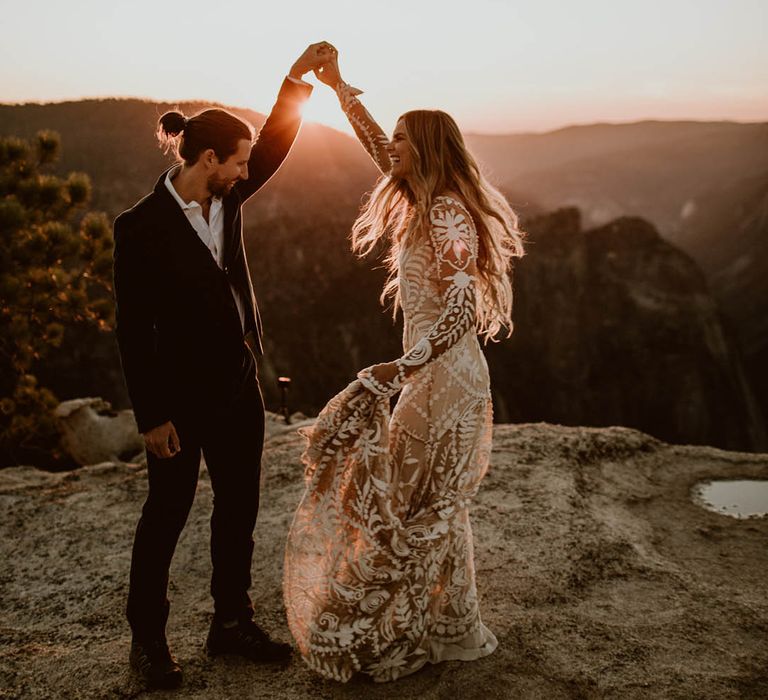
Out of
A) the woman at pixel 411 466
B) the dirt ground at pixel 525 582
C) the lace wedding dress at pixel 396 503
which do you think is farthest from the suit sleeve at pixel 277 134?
the dirt ground at pixel 525 582

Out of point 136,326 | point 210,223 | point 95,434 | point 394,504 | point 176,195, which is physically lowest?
point 95,434

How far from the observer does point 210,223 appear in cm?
253

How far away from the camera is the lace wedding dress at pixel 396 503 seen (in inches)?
94.6

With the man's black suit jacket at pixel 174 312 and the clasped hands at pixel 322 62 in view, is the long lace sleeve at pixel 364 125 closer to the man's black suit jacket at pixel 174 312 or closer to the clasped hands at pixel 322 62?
the clasped hands at pixel 322 62

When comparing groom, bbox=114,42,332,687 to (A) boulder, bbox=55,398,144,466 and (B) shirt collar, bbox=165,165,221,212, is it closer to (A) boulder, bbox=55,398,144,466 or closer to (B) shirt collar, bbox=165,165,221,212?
(B) shirt collar, bbox=165,165,221,212

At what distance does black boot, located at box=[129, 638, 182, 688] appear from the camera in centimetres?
253

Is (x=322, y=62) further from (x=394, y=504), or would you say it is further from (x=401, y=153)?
(x=394, y=504)

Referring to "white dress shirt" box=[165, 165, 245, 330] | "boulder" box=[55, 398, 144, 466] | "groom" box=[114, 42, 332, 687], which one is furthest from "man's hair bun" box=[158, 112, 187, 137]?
"boulder" box=[55, 398, 144, 466]

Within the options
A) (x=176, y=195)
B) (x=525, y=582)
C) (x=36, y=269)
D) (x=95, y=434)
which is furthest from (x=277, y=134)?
(x=95, y=434)

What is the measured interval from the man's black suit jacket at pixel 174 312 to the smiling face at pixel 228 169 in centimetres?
16

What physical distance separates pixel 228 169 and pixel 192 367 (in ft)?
2.54

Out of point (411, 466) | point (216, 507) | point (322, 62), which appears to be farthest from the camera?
point (322, 62)

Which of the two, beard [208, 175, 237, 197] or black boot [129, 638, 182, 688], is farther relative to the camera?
black boot [129, 638, 182, 688]

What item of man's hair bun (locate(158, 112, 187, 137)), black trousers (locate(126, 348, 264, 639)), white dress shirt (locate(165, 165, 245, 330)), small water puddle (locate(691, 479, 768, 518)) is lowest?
small water puddle (locate(691, 479, 768, 518))
